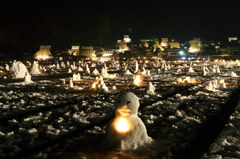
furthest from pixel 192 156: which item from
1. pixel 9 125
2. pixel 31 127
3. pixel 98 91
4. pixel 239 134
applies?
pixel 98 91

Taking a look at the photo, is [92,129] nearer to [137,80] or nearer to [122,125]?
[122,125]

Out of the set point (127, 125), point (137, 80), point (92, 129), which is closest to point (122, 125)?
point (127, 125)

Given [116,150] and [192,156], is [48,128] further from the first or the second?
[192,156]

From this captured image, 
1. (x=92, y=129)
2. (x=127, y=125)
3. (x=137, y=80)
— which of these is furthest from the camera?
(x=137, y=80)

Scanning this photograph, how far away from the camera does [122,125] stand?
7.83m

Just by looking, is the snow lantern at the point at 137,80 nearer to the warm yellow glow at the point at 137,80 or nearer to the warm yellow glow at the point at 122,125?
the warm yellow glow at the point at 137,80

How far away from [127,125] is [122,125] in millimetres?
168

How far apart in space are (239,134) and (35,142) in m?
7.78

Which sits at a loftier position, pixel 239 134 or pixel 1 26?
pixel 1 26

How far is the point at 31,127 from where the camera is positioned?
10.7m

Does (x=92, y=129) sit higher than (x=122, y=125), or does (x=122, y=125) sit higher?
(x=122, y=125)

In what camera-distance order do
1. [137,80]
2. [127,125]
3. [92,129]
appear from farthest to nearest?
1. [137,80]
2. [92,129]
3. [127,125]

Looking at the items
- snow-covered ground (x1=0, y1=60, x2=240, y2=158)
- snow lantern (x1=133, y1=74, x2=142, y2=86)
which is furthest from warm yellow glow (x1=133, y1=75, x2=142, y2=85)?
snow-covered ground (x1=0, y1=60, x2=240, y2=158)

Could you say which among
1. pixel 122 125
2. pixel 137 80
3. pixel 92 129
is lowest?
pixel 92 129
